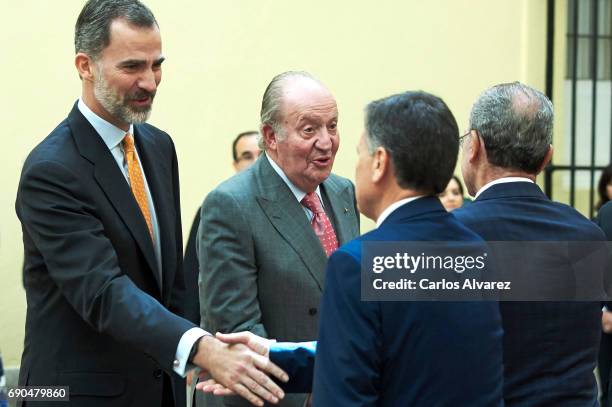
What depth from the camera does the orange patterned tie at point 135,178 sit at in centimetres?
352

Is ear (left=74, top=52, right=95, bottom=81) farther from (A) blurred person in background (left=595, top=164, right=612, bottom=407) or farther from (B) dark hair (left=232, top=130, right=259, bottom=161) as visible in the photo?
(B) dark hair (left=232, top=130, right=259, bottom=161)

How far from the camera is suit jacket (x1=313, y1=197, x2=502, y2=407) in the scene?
2.54 metres

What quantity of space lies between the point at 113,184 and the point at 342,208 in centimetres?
106

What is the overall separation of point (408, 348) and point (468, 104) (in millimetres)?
6010

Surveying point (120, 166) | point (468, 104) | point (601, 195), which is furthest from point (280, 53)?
point (120, 166)

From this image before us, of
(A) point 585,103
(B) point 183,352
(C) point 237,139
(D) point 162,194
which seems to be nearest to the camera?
(B) point 183,352

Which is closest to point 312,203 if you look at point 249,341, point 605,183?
point 249,341

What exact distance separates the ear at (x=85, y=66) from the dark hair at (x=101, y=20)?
0.06 feet

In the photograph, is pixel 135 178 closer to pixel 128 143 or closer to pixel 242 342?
pixel 128 143

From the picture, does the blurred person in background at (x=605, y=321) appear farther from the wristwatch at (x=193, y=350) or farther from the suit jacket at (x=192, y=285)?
the suit jacket at (x=192, y=285)

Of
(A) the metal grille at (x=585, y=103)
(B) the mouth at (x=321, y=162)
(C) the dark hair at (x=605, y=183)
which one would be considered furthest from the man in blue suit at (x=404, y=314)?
(A) the metal grille at (x=585, y=103)

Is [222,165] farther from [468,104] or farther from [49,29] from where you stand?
[468,104]

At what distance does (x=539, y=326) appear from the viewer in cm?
314

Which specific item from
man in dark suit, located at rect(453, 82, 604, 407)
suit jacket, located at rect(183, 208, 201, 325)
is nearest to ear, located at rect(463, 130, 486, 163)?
man in dark suit, located at rect(453, 82, 604, 407)
